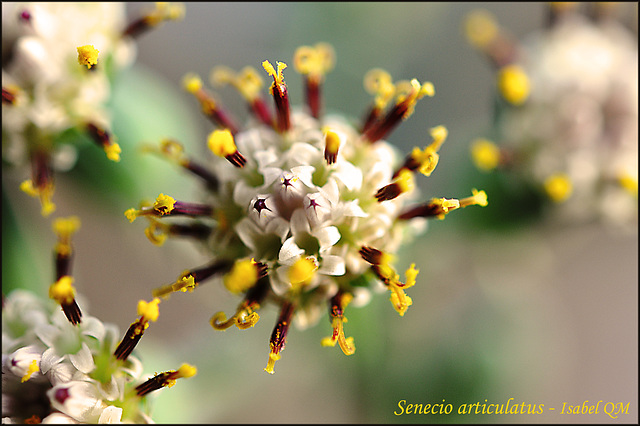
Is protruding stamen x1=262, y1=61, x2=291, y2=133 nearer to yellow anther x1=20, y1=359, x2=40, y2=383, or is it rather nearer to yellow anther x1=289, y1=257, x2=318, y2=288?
yellow anther x1=289, y1=257, x2=318, y2=288

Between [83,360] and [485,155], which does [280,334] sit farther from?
[485,155]

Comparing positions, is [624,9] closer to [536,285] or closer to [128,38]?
[536,285]

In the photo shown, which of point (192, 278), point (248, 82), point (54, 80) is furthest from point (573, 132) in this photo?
point (54, 80)

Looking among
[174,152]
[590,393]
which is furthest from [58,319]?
[590,393]

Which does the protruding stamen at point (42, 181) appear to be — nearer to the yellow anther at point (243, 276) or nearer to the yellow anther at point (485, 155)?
the yellow anther at point (243, 276)

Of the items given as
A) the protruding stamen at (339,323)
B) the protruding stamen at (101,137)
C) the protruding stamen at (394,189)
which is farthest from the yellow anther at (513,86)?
the protruding stamen at (101,137)
